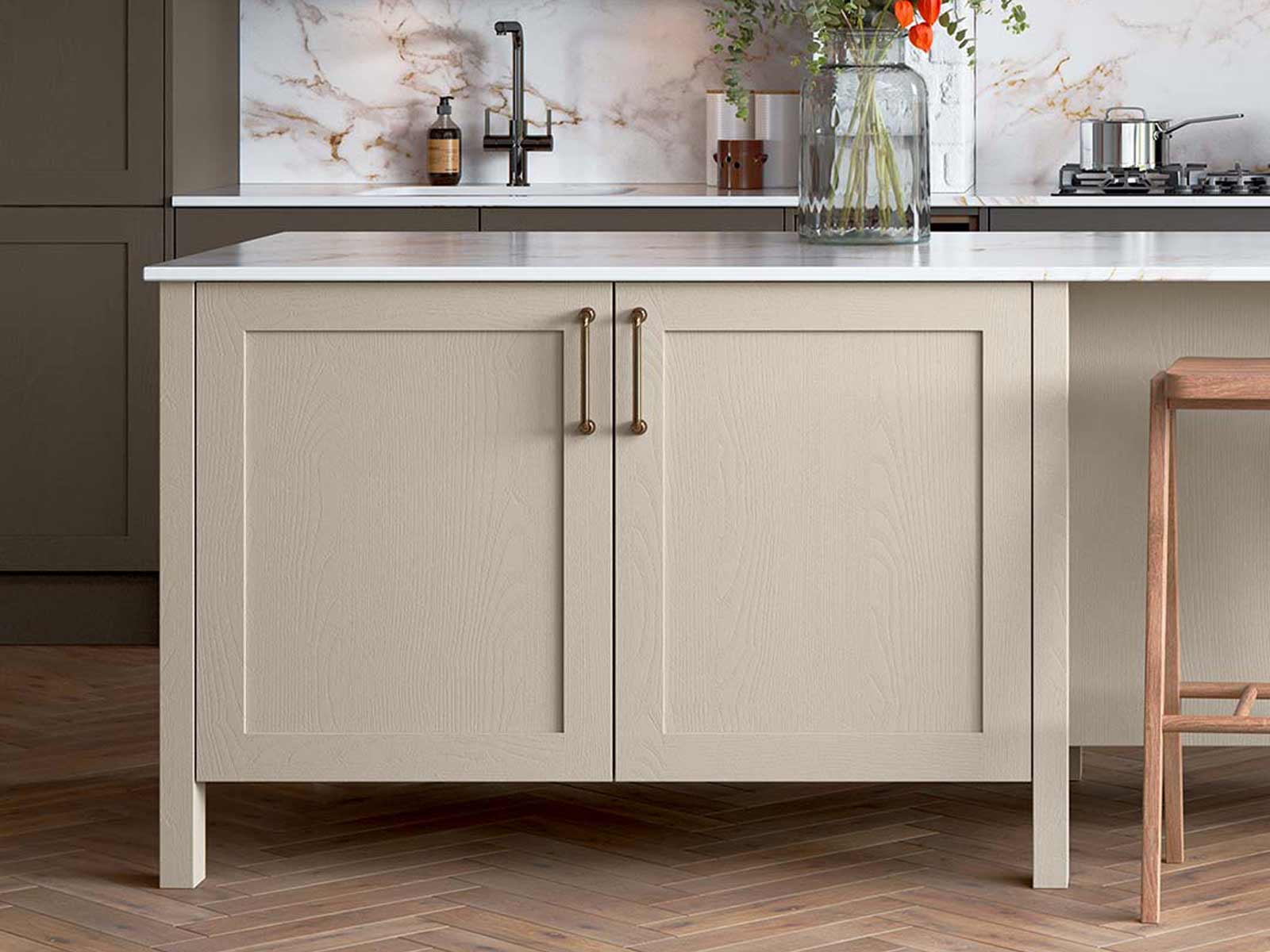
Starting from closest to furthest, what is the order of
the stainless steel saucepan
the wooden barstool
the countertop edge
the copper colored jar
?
the wooden barstool < the countertop edge < the stainless steel saucepan < the copper colored jar

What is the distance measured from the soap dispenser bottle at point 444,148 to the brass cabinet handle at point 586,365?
8.78 ft

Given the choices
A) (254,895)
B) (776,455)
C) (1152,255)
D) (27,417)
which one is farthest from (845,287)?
(27,417)

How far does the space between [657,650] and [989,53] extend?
10.0 ft

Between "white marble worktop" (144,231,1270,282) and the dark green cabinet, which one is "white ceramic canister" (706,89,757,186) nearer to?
the dark green cabinet


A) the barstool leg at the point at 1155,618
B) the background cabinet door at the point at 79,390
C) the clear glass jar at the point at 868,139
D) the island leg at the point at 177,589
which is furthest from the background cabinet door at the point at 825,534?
the background cabinet door at the point at 79,390

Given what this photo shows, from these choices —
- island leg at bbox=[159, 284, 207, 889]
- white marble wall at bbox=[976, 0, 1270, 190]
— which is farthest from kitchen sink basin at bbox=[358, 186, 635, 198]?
island leg at bbox=[159, 284, 207, 889]

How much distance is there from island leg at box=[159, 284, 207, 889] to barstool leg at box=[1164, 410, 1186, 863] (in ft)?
4.74

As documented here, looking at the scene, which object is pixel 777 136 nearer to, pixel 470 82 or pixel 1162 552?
pixel 470 82

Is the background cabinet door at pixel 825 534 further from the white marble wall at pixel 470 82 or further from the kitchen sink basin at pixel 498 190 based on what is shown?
the white marble wall at pixel 470 82

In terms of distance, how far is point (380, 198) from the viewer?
4.78 m

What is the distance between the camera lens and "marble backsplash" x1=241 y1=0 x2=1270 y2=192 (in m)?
5.38

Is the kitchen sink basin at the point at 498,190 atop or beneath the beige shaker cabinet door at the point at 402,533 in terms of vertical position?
atop

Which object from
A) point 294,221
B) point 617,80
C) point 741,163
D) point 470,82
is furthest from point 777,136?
point 294,221

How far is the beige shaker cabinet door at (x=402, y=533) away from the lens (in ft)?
9.21
